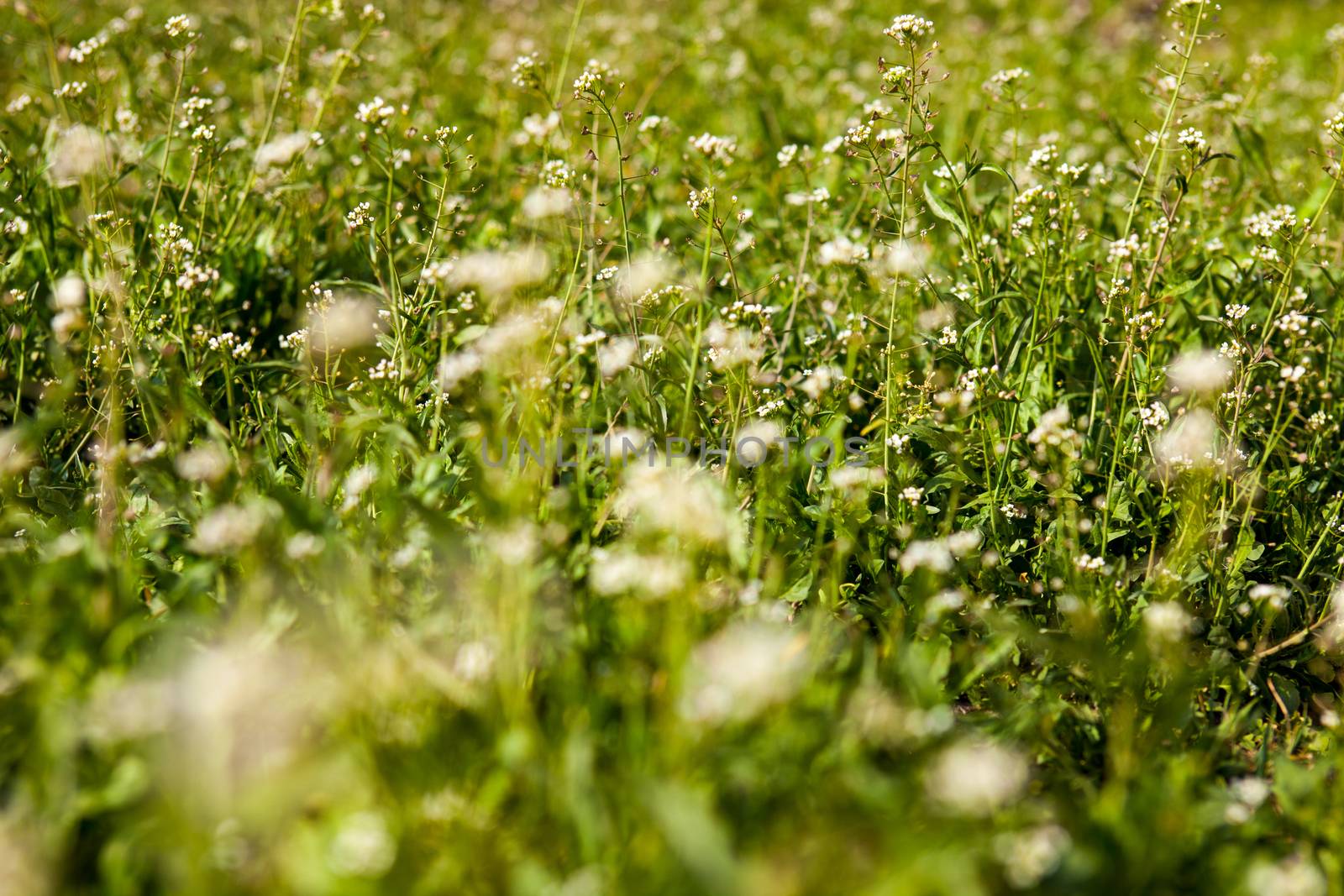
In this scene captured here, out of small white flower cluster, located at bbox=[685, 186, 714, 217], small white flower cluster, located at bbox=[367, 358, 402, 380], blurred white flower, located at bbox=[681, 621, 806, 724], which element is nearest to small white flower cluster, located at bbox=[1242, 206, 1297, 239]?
small white flower cluster, located at bbox=[685, 186, 714, 217]

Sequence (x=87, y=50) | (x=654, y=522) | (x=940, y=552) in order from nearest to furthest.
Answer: (x=654, y=522) < (x=940, y=552) < (x=87, y=50)

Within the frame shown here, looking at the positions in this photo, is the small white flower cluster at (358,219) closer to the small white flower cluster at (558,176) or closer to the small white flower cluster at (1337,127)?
the small white flower cluster at (558,176)

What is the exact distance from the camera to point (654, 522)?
1574mm

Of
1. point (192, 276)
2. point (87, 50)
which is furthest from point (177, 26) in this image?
point (192, 276)

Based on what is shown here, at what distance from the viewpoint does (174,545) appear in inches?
69.0

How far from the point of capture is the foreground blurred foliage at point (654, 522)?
4.41 feet

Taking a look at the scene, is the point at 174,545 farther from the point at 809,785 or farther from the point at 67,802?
the point at 809,785

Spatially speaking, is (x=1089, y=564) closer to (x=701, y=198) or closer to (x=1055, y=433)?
(x=1055, y=433)

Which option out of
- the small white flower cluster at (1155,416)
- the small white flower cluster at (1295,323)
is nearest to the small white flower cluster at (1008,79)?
the small white flower cluster at (1295,323)

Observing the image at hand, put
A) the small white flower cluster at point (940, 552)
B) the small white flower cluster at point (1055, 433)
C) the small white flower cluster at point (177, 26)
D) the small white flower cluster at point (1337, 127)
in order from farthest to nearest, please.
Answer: the small white flower cluster at point (177, 26) → the small white flower cluster at point (1337, 127) → the small white flower cluster at point (1055, 433) → the small white flower cluster at point (940, 552)

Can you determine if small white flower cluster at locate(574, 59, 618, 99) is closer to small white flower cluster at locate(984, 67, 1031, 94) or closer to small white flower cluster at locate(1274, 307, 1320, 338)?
small white flower cluster at locate(984, 67, 1031, 94)

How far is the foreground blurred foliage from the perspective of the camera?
1.34m

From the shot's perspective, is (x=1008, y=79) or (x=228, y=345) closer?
(x=228, y=345)

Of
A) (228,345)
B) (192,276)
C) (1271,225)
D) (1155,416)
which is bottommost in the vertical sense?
(1155,416)
